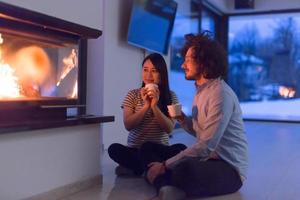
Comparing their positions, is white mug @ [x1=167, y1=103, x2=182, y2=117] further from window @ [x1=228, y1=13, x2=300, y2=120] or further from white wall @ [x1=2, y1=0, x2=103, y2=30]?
window @ [x1=228, y1=13, x2=300, y2=120]

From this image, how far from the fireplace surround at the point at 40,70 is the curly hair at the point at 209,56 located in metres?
0.58

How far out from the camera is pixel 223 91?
2195 millimetres

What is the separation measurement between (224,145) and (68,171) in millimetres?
852

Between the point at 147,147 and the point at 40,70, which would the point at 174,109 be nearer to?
the point at 147,147

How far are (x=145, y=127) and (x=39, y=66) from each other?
0.84m

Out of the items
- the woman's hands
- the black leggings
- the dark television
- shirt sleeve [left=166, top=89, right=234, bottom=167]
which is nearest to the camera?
shirt sleeve [left=166, top=89, right=234, bottom=167]

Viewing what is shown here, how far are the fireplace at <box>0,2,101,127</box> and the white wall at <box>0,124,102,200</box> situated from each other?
94mm

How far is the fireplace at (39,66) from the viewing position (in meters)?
1.93

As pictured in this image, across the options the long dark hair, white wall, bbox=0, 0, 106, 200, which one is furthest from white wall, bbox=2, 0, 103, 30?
the long dark hair

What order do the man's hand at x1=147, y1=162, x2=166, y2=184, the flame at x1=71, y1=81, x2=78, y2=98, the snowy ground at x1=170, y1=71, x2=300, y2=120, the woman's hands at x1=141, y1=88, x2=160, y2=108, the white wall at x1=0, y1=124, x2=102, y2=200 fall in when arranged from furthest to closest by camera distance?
the snowy ground at x1=170, y1=71, x2=300, y2=120 → the woman's hands at x1=141, y1=88, x2=160, y2=108 → the flame at x1=71, y1=81, x2=78, y2=98 → the man's hand at x1=147, y1=162, x2=166, y2=184 → the white wall at x1=0, y1=124, x2=102, y2=200

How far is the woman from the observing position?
267 cm

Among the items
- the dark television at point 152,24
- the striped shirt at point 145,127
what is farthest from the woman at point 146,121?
the dark television at point 152,24

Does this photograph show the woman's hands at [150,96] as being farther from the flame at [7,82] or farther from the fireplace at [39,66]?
the flame at [7,82]

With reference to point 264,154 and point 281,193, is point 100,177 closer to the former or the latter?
point 281,193
